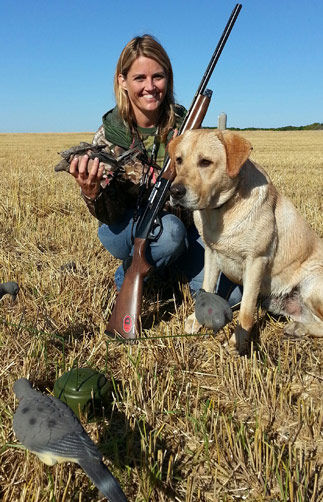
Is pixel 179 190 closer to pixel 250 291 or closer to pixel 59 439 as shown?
pixel 250 291

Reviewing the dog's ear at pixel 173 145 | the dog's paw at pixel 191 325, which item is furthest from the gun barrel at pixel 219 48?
the dog's paw at pixel 191 325

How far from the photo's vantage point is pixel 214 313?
8.43 ft

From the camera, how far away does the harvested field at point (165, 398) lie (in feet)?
6.57

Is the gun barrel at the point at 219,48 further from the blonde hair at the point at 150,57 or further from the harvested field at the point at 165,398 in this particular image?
the harvested field at the point at 165,398

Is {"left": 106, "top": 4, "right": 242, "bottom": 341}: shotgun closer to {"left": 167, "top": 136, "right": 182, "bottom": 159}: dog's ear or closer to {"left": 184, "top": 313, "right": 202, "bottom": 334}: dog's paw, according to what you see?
{"left": 167, "top": 136, "right": 182, "bottom": 159}: dog's ear

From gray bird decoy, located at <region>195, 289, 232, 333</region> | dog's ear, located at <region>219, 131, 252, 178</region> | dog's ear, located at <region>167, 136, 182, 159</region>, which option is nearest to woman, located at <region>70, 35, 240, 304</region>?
dog's ear, located at <region>167, 136, 182, 159</region>

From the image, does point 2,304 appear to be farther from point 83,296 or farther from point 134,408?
point 134,408

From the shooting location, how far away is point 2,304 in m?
3.70

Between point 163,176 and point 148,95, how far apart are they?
2.90 ft

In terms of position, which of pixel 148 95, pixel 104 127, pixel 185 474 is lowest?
pixel 185 474

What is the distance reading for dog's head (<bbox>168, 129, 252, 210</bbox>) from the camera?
3.11 meters

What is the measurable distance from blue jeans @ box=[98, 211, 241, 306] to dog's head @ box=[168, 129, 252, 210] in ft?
2.18

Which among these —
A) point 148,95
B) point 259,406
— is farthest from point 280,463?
point 148,95

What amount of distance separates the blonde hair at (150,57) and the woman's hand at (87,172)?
3.17 ft
